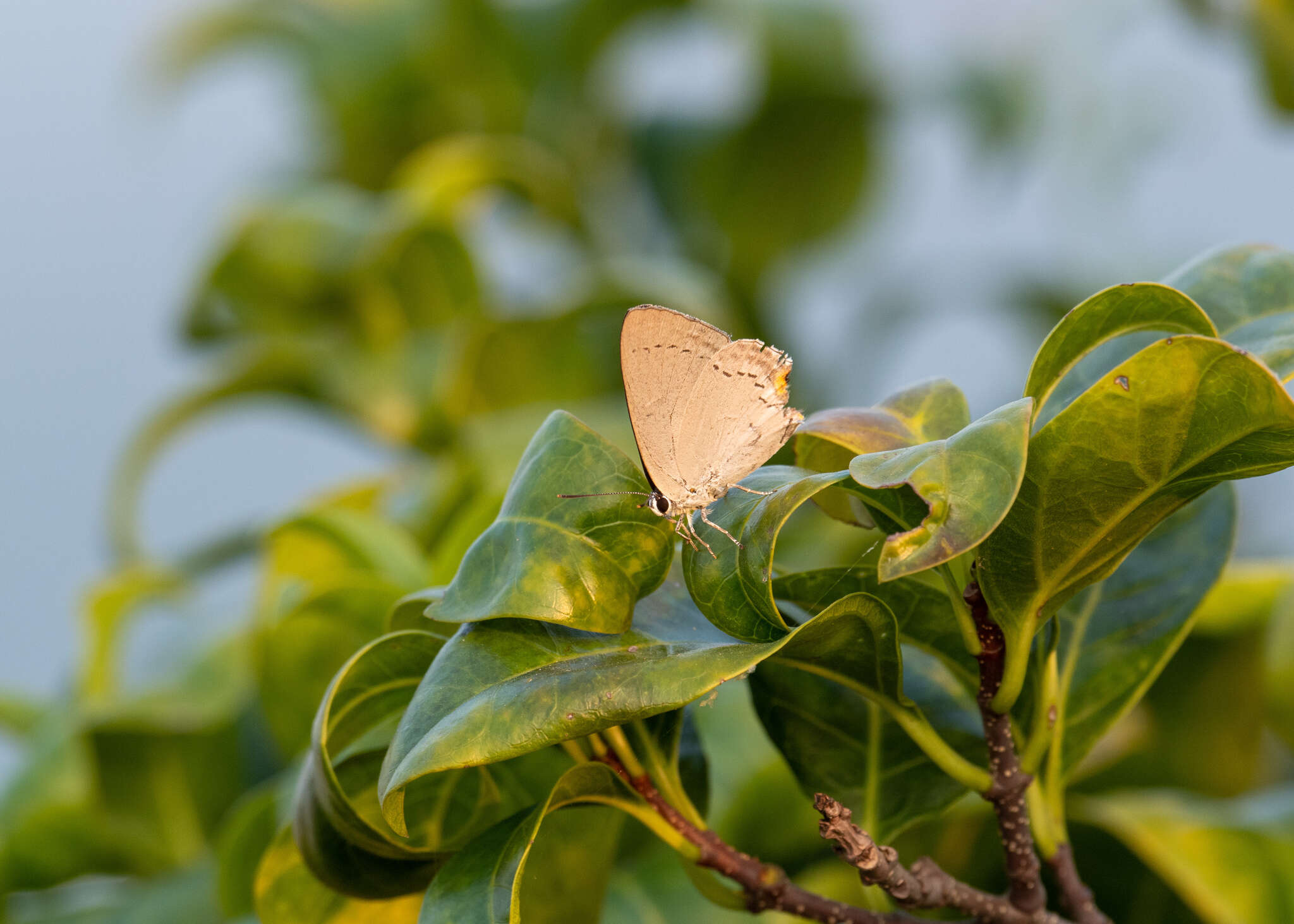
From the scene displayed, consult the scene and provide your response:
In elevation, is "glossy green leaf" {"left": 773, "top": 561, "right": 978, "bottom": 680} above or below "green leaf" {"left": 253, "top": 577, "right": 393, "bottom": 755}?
above

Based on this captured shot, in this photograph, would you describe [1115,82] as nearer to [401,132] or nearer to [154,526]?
[401,132]

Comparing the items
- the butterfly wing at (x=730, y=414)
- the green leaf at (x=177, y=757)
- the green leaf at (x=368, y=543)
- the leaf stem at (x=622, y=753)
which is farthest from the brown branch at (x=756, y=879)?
the green leaf at (x=177, y=757)

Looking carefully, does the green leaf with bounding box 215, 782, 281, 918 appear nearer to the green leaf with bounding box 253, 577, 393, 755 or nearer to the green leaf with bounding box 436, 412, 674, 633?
the green leaf with bounding box 253, 577, 393, 755

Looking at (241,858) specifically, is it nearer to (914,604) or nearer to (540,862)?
(540,862)

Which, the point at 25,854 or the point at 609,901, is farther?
the point at 25,854

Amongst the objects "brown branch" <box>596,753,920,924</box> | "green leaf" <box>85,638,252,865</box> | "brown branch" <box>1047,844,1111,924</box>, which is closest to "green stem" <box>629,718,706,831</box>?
"brown branch" <box>596,753,920,924</box>

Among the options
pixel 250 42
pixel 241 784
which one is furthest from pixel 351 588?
pixel 250 42
